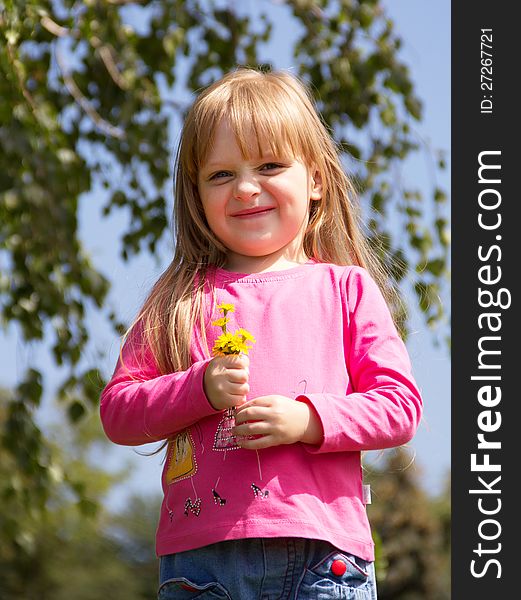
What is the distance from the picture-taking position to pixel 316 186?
1613 millimetres

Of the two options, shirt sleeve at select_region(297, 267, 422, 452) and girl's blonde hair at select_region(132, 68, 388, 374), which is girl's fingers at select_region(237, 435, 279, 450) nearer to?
shirt sleeve at select_region(297, 267, 422, 452)

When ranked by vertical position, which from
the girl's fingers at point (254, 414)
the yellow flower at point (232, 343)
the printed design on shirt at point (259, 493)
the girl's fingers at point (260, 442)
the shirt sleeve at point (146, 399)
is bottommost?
the printed design on shirt at point (259, 493)

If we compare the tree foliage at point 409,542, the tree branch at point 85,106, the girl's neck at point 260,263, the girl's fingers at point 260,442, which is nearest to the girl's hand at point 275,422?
the girl's fingers at point 260,442

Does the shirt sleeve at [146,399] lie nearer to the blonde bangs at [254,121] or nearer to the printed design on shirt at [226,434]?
the printed design on shirt at [226,434]

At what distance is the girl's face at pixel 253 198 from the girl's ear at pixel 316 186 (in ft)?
0.18

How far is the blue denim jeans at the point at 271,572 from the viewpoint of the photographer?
135 centimetres

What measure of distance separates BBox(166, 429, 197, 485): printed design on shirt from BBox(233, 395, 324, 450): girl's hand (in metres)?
0.09

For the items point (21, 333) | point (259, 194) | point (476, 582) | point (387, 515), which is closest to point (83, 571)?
point (387, 515)

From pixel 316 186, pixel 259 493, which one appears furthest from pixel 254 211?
pixel 259 493

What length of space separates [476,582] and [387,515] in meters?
9.08

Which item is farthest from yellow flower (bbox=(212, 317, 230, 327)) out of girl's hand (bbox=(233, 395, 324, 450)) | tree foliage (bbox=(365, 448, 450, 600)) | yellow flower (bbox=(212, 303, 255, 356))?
tree foliage (bbox=(365, 448, 450, 600))

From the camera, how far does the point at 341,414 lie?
136 cm

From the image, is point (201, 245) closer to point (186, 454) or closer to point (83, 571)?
point (186, 454)

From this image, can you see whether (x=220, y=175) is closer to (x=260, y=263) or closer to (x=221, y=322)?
(x=260, y=263)
